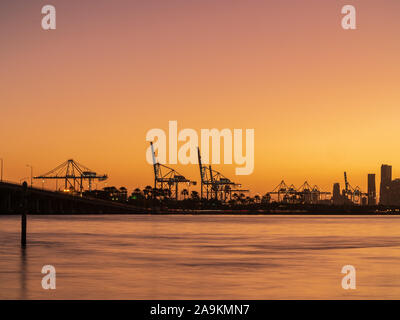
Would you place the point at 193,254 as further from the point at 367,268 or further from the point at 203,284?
the point at 203,284

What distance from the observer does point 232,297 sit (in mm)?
22453

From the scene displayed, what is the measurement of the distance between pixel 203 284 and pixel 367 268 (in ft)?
37.8

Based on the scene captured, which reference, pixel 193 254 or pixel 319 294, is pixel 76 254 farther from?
pixel 319 294

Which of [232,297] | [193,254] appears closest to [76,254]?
[193,254]

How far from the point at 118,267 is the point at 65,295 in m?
10.7
